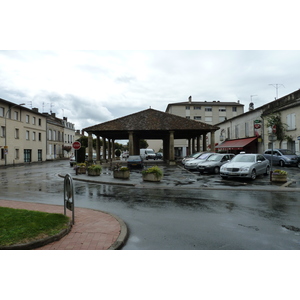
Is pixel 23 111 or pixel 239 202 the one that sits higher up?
A: pixel 23 111

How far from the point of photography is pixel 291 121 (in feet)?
88.9

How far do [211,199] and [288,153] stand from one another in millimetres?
18195

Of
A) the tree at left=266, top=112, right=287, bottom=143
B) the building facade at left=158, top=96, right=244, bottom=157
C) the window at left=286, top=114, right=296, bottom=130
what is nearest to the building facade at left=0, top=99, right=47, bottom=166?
the building facade at left=158, top=96, right=244, bottom=157

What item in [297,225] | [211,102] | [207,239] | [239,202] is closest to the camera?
[207,239]

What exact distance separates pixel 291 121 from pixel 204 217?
24639 mm

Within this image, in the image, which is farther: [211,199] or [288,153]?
[288,153]

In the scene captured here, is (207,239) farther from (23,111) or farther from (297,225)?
(23,111)

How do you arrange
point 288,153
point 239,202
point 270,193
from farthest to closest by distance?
point 288,153 < point 270,193 < point 239,202

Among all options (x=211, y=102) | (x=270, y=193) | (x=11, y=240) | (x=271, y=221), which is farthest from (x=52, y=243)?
(x=211, y=102)

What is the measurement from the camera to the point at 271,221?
642 cm

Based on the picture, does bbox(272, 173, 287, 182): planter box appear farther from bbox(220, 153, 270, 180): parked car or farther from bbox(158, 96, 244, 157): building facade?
bbox(158, 96, 244, 157): building facade

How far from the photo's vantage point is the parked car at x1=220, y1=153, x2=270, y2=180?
14.7m

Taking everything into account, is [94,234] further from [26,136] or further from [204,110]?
[204,110]

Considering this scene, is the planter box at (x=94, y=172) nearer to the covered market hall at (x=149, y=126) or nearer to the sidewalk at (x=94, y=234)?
the sidewalk at (x=94, y=234)
